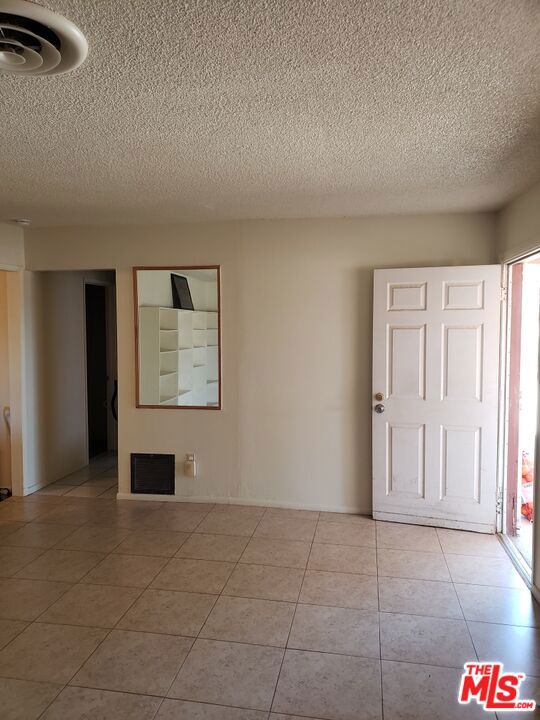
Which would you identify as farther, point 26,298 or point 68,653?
point 26,298

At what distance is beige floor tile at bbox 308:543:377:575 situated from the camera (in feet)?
11.0

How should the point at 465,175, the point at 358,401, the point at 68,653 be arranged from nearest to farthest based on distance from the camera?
the point at 68,653 → the point at 465,175 → the point at 358,401

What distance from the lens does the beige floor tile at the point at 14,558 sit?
3.35 m

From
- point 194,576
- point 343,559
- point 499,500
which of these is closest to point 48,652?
point 194,576

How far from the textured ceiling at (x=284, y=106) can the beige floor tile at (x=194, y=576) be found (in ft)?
7.90

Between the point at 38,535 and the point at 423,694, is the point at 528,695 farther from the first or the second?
the point at 38,535

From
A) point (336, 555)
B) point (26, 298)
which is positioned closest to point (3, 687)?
point (336, 555)

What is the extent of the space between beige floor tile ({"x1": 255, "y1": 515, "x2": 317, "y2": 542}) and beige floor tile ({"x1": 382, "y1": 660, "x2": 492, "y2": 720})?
4.94 ft

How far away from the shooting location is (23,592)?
3.06 metres

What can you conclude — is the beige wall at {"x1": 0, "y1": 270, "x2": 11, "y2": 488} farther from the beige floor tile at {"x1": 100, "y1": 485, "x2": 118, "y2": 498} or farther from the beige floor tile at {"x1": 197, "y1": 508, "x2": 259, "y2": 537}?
the beige floor tile at {"x1": 197, "y1": 508, "x2": 259, "y2": 537}

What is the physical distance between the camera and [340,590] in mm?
3068

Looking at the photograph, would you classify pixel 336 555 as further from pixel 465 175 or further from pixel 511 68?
pixel 511 68

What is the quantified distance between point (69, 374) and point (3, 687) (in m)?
3.60

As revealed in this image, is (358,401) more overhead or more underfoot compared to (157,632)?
more overhead
